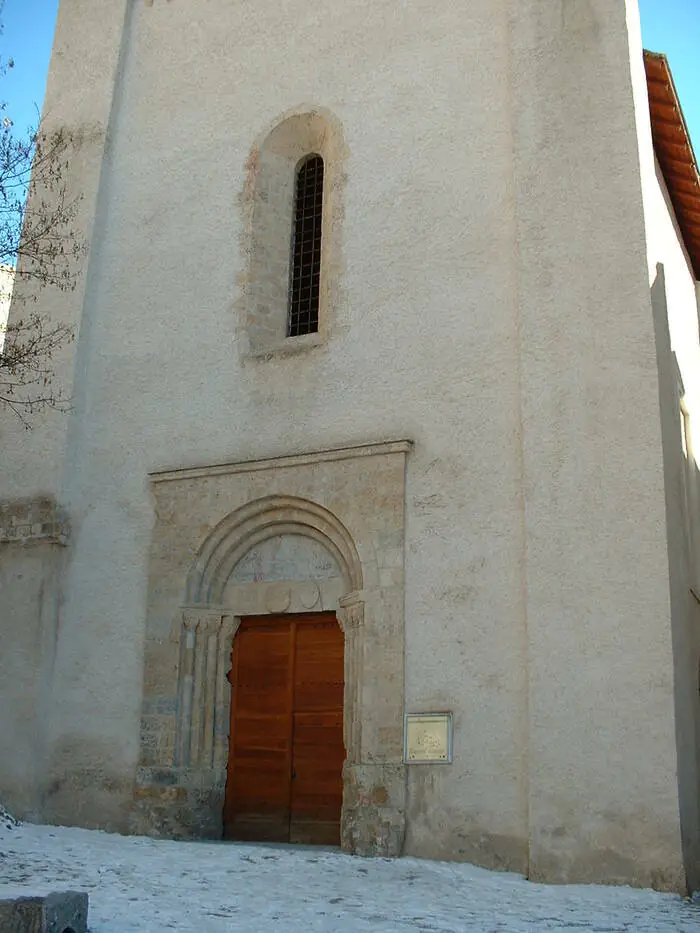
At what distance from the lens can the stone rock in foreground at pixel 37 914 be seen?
15.9ft

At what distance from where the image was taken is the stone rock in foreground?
486 centimetres

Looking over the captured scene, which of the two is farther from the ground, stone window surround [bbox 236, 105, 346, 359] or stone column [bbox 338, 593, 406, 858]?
stone window surround [bbox 236, 105, 346, 359]

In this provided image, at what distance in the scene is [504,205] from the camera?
9992 mm

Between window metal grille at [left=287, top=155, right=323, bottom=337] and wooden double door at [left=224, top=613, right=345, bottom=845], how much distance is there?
120 inches

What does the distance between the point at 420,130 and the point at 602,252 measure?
8.07 feet

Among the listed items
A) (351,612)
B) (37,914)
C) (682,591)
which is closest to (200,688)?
(351,612)

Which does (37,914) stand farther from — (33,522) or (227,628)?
(33,522)

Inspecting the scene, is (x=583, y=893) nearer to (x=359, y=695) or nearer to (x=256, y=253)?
(x=359, y=695)

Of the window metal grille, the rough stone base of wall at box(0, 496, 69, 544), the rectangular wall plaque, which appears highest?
the window metal grille

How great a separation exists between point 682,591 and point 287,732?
359 centimetres

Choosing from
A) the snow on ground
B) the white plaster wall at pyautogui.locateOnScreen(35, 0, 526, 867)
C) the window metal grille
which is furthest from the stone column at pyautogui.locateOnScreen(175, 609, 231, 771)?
the window metal grille

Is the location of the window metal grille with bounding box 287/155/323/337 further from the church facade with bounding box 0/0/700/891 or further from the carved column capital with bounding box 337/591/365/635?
the carved column capital with bounding box 337/591/365/635

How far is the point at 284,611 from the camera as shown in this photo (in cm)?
1012

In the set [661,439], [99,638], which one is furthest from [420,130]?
[99,638]
